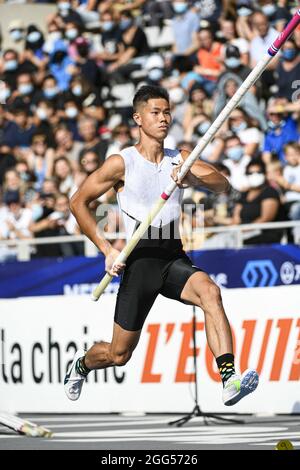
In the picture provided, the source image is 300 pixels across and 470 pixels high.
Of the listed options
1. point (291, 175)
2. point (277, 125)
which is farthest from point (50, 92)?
point (291, 175)

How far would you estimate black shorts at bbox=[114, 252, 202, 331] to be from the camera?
35.9ft

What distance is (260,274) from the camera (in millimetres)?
16094

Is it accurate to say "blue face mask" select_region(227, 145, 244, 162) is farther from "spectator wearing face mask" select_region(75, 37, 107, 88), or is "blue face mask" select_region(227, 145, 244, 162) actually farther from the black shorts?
the black shorts

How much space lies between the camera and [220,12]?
2119 centimetres

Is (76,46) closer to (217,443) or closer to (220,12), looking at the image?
(220,12)

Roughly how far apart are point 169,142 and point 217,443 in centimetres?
943

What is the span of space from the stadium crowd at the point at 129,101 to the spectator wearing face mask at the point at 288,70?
2 centimetres

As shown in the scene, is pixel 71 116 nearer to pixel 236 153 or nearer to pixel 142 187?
pixel 236 153

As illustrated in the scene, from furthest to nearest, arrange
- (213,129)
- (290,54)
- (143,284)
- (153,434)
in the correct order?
(290,54), (153,434), (143,284), (213,129)

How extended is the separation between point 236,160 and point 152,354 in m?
4.02

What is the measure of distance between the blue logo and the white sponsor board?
1081mm

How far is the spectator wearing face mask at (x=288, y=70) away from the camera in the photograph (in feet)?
62.7

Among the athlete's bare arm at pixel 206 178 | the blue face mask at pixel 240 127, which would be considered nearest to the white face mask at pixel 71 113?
the blue face mask at pixel 240 127
